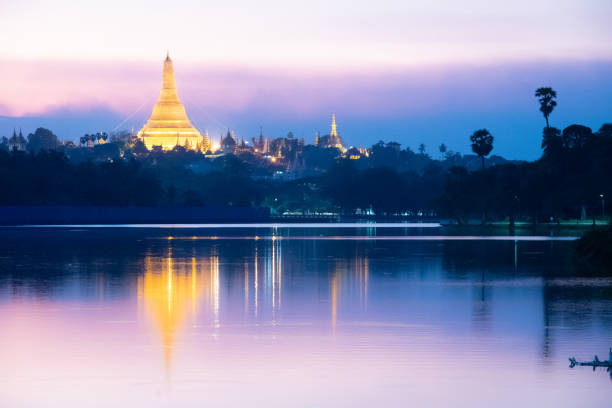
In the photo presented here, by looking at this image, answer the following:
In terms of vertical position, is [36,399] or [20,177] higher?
[20,177]

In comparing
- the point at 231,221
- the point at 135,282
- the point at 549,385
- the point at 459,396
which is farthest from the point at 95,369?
the point at 231,221

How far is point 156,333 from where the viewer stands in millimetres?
20672

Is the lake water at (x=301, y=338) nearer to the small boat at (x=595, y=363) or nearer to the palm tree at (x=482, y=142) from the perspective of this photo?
the small boat at (x=595, y=363)

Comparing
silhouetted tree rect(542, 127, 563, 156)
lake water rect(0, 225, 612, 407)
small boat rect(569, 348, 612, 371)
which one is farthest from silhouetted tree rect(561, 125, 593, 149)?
small boat rect(569, 348, 612, 371)

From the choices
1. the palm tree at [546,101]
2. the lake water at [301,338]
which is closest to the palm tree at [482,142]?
the palm tree at [546,101]

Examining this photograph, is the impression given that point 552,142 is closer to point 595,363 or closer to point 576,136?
point 576,136

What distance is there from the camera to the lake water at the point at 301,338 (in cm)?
1461

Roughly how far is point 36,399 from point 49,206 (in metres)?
132

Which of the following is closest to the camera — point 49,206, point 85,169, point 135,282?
point 135,282

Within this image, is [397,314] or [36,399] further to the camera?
[397,314]

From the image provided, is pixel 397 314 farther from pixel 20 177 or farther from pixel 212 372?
pixel 20 177

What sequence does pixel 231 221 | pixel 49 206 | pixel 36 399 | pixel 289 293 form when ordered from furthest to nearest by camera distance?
pixel 231 221, pixel 49 206, pixel 289 293, pixel 36 399

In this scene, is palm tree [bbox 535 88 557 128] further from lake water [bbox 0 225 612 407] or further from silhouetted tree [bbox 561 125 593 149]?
lake water [bbox 0 225 612 407]

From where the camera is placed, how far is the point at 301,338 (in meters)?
20.0
